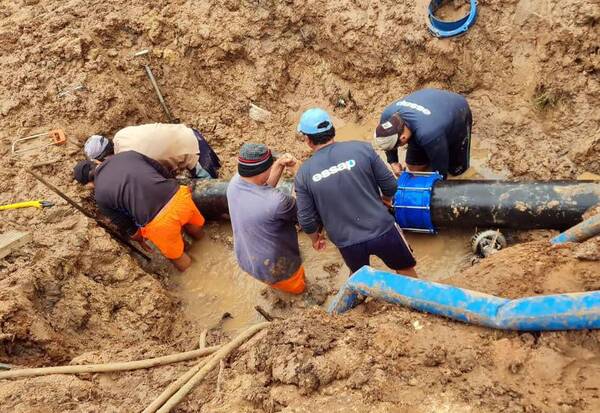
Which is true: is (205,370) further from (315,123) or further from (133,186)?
(133,186)

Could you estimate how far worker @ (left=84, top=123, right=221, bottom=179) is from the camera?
4730 millimetres

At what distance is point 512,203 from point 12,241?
165 inches

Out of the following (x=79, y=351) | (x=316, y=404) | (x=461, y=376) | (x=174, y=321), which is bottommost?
(x=174, y=321)

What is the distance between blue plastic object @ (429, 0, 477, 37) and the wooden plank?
4.71 meters

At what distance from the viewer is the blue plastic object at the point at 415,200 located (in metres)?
4.16

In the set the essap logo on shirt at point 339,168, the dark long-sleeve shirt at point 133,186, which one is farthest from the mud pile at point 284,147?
the essap logo on shirt at point 339,168

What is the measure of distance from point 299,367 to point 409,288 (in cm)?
61

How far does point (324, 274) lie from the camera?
4.64 metres

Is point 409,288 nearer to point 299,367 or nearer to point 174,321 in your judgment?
point 299,367

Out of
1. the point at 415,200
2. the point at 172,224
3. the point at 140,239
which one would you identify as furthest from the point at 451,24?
the point at 140,239

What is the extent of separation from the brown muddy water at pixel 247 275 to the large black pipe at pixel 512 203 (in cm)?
32

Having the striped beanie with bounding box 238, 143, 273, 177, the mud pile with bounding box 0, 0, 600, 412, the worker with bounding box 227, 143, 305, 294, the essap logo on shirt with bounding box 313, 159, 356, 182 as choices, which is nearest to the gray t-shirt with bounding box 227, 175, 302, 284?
the worker with bounding box 227, 143, 305, 294

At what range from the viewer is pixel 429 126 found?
13.1ft

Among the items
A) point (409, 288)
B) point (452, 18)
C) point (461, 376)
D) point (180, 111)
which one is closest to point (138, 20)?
point (180, 111)
